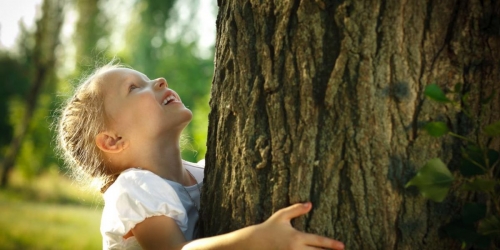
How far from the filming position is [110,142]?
216 centimetres

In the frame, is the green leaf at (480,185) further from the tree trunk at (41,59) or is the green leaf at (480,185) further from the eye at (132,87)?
the tree trunk at (41,59)

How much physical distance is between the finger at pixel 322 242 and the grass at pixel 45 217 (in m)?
6.97

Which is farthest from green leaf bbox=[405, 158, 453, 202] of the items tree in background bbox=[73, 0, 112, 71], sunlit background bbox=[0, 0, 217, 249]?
tree in background bbox=[73, 0, 112, 71]

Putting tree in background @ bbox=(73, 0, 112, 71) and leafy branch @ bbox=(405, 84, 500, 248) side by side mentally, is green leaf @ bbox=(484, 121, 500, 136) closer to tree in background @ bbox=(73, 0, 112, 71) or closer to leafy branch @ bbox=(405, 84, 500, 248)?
leafy branch @ bbox=(405, 84, 500, 248)

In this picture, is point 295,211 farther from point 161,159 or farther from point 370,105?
point 161,159

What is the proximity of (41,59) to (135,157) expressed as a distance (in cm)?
1287

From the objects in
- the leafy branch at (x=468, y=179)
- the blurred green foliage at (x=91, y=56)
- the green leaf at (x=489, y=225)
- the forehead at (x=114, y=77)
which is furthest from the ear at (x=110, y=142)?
the blurred green foliage at (x=91, y=56)

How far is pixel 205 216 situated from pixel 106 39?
15.6 meters

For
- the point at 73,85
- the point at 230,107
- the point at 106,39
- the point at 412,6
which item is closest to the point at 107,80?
the point at 73,85

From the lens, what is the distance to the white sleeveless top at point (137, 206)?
5.84 ft

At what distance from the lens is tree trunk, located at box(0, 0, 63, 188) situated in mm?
13305

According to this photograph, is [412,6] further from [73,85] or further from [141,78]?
[73,85]

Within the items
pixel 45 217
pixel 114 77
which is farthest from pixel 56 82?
pixel 114 77

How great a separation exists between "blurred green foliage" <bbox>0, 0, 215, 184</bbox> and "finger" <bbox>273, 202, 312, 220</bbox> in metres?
10.8
